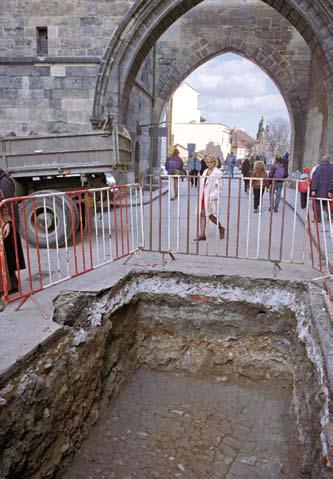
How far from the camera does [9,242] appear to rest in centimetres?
426

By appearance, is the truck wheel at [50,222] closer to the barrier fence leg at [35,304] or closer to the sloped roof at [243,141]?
the barrier fence leg at [35,304]

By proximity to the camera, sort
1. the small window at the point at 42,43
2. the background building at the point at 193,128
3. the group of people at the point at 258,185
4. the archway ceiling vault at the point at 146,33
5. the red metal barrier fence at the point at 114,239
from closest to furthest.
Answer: the red metal barrier fence at the point at 114,239
the group of people at the point at 258,185
the archway ceiling vault at the point at 146,33
the small window at the point at 42,43
the background building at the point at 193,128

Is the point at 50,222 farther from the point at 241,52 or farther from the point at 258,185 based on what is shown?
the point at 241,52

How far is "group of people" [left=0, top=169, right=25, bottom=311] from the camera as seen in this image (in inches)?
160

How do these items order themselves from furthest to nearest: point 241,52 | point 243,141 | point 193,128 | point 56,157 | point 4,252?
point 243,141 < point 193,128 < point 241,52 < point 56,157 < point 4,252

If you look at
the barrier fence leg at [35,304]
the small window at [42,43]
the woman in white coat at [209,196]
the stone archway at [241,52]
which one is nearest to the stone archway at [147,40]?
the small window at [42,43]

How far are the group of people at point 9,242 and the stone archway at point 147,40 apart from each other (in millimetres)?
7611

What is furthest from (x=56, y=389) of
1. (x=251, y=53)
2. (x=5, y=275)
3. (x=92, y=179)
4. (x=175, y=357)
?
(x=251, y=53)

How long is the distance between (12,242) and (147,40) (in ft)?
30.5

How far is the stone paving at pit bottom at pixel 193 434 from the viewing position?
364 cm

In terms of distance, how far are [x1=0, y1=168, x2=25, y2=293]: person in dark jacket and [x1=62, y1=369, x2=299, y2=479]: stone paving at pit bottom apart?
1.76 meters

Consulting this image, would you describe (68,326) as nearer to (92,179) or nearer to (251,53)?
(92,179)

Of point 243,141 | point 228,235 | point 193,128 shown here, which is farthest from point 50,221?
point 243,141

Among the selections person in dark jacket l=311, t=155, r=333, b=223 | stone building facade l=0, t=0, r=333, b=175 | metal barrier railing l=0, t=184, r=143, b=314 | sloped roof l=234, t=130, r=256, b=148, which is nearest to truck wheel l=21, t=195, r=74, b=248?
metal barrier railing l=0, t=184, r=143, b=314
